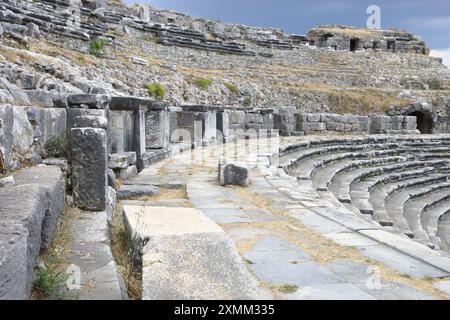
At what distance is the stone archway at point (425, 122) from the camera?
24.7 meters

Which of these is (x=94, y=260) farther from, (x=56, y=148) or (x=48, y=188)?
(x=56, y=148)

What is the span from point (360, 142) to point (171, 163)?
9284 millimetres

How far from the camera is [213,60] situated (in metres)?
30.4

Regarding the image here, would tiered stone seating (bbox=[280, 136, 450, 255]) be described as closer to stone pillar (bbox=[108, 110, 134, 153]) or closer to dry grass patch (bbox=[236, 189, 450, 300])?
dry grass patch (bbox=[236, 189, 450, 300])

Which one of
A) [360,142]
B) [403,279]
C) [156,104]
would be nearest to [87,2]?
[360,142]

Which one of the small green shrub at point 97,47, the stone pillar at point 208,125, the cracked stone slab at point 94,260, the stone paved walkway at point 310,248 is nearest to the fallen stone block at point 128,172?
the stone paved walkway at point 310,248

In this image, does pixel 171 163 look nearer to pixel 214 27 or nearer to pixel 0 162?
pixel 0 162

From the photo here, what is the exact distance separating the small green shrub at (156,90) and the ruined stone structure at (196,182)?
10.1 inches

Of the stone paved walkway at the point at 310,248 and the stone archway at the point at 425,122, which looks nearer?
the stone paved walkway at the point at 310,248

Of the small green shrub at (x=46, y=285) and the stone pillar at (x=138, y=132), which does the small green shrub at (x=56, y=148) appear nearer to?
the small green shrub at (x=46, y=285)

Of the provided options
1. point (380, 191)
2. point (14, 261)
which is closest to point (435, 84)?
point (380, 191)

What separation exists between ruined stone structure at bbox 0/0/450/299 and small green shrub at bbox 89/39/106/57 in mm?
350

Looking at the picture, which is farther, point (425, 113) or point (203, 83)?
point (425, 113)

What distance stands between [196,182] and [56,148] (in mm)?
2606
